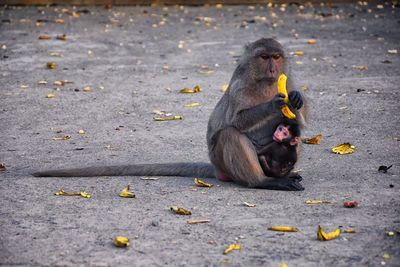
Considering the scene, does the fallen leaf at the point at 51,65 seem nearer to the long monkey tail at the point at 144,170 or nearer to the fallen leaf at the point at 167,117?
the fallen leaf at the point at 167,117

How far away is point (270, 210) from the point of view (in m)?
5.45

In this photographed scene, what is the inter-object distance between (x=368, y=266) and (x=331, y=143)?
121 inches

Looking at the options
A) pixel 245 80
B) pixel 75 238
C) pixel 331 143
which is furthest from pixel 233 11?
pixel 75 238

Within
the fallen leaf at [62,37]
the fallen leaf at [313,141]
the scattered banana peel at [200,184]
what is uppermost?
the scattered banana peel at [200,184]

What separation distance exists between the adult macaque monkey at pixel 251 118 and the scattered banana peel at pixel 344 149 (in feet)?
3.09

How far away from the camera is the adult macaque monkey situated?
5945 mm

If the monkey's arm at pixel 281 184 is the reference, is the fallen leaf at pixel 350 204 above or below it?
above

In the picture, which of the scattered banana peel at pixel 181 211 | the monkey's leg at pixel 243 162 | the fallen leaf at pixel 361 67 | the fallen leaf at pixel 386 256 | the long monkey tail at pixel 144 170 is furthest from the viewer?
the fallen leaf at pixel 361 67

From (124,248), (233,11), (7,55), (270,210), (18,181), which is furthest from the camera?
(233,11)

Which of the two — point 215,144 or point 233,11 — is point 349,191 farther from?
point 233,11

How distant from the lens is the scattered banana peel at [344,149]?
700cm

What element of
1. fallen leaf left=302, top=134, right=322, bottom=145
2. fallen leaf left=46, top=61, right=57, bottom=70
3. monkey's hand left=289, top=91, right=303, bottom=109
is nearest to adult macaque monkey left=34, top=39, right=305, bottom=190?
monkey's hand left=289, top=91, right=303, bottom=109

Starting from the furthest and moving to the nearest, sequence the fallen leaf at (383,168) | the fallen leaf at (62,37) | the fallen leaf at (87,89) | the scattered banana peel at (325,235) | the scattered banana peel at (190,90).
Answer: the fallen leaf at (62,37), the fallen leaf at (87,89), the scattered banana peel at (190,90), the fallen leaf at (383,168), the scattered banana peel at (325,235)

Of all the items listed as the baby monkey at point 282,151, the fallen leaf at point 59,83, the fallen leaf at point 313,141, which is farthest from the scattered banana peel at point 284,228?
the fallen leaf at point 59,83
